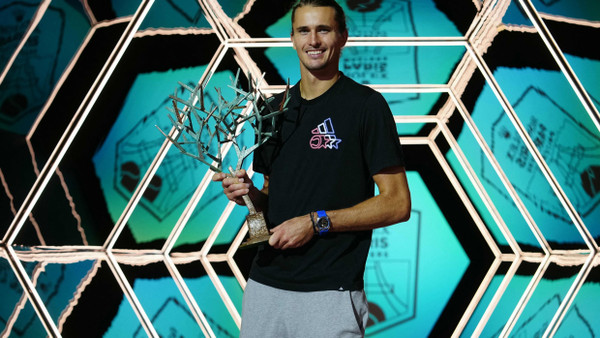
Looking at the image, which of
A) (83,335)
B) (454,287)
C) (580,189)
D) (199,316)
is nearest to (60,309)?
(83,335)

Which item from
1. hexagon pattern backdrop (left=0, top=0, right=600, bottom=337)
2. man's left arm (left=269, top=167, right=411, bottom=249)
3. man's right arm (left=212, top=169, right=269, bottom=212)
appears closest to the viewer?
man's left arm (left=269, top=167, right=411, bottom=249)

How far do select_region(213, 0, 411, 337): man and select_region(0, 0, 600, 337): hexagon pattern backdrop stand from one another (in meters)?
1.30

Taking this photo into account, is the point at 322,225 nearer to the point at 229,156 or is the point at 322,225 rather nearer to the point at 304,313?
the point at 304,313

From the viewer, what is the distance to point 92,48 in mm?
2543

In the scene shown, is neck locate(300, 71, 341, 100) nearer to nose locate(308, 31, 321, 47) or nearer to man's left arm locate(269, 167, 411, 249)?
nose locate(308, 31, 321, 47)

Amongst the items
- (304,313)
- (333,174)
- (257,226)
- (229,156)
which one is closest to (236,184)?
(257,226)

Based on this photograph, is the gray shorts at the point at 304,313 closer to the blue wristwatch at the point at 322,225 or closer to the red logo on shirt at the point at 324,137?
the blue wristwatch at the point at 322,225

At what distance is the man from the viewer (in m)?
1.27

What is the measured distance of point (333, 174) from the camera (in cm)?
131

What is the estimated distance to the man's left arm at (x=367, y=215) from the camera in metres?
1.24

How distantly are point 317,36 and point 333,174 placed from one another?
→ 12.3 inches

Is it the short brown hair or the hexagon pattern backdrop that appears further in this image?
the hexagon pattern backdrop

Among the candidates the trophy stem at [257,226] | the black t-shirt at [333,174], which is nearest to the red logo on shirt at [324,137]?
the black t-shirt at [333,174]

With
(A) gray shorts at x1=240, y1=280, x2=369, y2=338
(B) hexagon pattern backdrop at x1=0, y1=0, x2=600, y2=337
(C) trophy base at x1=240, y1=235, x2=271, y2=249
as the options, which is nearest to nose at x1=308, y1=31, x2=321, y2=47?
(C) trophy base at x1=240, y1=235, x2=271, y2=249
